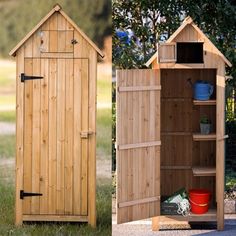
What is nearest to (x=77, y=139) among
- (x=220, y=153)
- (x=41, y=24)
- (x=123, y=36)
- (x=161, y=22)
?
(x=41, y=24)

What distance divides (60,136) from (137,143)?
0.57 metres

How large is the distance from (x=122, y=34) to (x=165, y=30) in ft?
1.20

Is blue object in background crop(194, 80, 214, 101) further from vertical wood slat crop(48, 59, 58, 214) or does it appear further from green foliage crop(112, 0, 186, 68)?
vertical wood slat crop(48, 59, 58, 214)

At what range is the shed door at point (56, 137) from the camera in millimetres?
5586

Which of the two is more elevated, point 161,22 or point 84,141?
point 161,22

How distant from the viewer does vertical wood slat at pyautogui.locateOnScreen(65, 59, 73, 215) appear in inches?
221

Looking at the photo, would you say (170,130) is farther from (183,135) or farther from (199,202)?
(199,202)

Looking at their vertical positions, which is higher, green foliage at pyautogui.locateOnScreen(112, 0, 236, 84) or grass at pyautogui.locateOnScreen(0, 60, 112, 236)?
green foliage at pyautogui.locateOnScreen(112, 0, 236, 84)

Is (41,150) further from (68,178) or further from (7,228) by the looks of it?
(7,228)

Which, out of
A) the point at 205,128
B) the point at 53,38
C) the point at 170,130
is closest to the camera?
the point at 53,38

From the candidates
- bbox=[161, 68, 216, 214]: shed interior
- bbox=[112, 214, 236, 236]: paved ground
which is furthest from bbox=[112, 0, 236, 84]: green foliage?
bbox=[112, 214, 236, 236]: paved ground

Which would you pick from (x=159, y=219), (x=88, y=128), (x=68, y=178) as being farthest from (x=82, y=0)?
(x=159, y=219)

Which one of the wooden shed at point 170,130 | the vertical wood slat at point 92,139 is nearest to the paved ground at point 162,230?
the wooden shed at point 170,130

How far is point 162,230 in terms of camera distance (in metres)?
5.96
